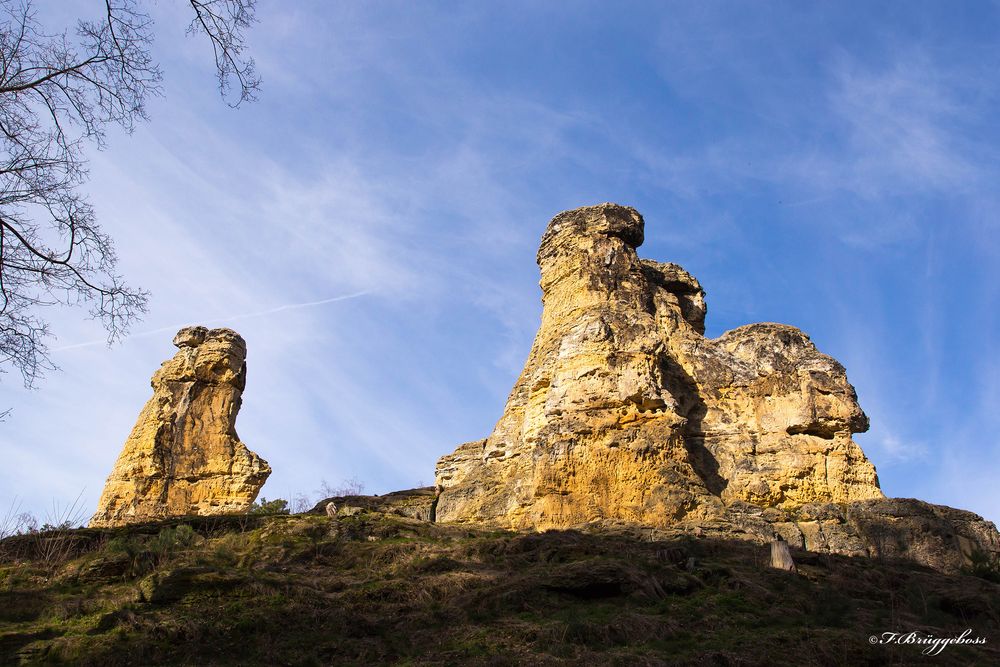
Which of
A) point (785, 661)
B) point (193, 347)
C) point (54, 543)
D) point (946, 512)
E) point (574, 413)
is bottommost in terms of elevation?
point (785, 661)

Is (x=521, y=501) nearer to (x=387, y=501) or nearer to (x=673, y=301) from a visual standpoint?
(x=387, y=501)

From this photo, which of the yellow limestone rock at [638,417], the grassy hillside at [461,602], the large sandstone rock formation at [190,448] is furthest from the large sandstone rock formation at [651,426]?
the large sandstone rock formation at [190,448]

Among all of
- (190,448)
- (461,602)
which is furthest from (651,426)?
(190,448)

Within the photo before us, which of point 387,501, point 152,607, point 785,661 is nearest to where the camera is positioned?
point 785,661

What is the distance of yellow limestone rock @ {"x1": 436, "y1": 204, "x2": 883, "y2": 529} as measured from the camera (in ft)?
71.6

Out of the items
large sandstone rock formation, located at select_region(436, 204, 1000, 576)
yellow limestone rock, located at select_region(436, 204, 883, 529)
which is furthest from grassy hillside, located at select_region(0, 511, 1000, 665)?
yellow limestone rock, located at select_region(436, 204, 883, 529)

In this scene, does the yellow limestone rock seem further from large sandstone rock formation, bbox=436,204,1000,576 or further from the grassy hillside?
the grassy hillside

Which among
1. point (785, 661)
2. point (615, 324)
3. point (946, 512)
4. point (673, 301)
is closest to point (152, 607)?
point (785, 661)

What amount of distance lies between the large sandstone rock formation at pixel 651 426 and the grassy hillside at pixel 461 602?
294 centimetres

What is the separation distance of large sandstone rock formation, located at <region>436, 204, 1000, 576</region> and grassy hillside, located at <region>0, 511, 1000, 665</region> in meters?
2.94

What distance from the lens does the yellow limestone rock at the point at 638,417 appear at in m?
21.8

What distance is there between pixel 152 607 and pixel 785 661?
9.78m

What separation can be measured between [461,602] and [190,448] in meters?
19.9

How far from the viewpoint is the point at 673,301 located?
96.4ft
